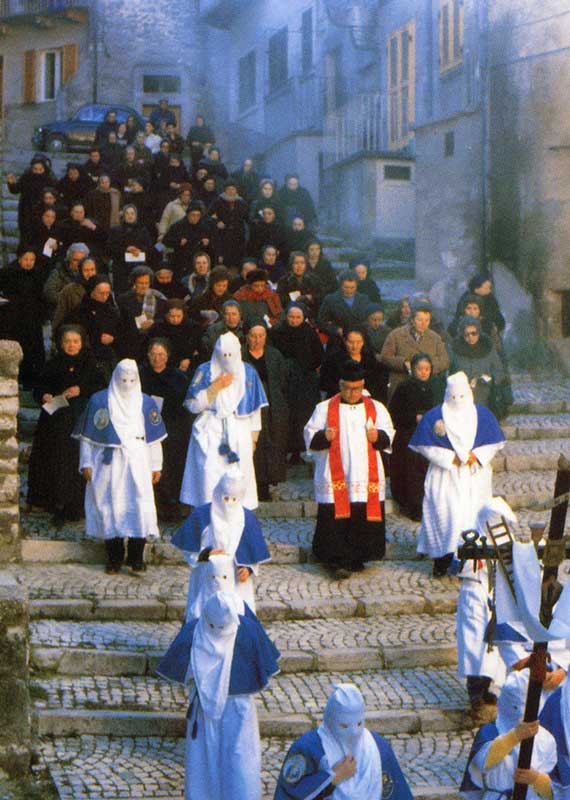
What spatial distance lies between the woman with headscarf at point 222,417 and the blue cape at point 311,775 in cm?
493

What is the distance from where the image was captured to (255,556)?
982 cm

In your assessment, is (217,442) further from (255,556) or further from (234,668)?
(234,668)

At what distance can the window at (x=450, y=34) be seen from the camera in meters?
20.5

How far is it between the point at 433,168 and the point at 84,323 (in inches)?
306

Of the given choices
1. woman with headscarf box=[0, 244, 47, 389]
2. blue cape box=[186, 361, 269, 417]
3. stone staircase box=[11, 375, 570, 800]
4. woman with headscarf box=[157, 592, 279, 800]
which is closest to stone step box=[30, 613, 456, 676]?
stone staircase box=[11, 375, 570, 800]

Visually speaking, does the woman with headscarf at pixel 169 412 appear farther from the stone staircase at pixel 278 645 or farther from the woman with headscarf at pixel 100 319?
the woman with headscarf at pixel 100 319

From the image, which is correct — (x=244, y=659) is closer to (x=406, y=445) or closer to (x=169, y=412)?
(x=169, y=412)

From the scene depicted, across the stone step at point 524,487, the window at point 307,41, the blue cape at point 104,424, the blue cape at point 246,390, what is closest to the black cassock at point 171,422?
the blue cape at point 246,390

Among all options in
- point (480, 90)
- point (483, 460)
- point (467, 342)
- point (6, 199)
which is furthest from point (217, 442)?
point (6, 199)

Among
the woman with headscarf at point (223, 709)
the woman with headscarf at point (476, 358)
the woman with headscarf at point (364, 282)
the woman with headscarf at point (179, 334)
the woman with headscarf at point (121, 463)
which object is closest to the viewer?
the woman with headscarf at point (223, 709)

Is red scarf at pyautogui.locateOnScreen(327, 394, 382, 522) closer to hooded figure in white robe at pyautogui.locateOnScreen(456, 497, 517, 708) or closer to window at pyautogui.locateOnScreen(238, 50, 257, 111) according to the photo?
hooded figure in white robe at pyautogui.locateOnScreen(456, 497, 517, 708)

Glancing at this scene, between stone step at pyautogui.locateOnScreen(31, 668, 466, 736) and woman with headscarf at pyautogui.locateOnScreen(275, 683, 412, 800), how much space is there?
207 cm

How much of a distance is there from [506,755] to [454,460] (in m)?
4.95

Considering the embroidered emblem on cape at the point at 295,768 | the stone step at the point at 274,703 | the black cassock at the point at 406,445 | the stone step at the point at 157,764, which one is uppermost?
the black cassock at the point at 406,445
